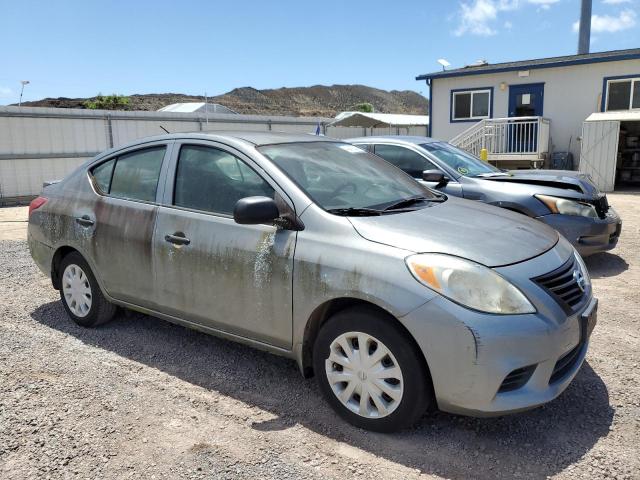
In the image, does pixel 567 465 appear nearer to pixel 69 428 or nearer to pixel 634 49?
pixel 69 428

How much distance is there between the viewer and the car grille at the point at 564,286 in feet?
9.04

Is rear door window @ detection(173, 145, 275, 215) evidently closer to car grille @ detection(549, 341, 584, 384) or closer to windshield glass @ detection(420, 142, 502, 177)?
car grille @ detection(549, 341, 584, 384)

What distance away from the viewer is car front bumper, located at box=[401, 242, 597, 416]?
254 centimetres

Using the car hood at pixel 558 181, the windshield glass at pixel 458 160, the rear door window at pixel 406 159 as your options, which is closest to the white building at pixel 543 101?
the windshield glass at pixel 458 160

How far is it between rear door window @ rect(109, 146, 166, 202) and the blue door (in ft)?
48.3

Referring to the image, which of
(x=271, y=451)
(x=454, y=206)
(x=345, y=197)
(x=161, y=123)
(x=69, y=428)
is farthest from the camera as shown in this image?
(x=161, y=123)

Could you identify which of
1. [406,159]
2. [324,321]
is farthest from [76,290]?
[406,159]

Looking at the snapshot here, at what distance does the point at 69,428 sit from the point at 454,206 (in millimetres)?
2735

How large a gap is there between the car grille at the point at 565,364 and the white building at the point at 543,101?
1335 centimetres

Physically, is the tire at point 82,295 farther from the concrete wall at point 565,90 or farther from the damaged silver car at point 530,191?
the concrete wall at point 565,90

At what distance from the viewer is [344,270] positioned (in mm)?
2867

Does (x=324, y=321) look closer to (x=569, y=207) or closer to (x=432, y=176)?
(x=432, y=176)

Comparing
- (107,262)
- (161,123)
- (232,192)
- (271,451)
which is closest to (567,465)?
(271,451)

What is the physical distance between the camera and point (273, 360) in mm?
3926
